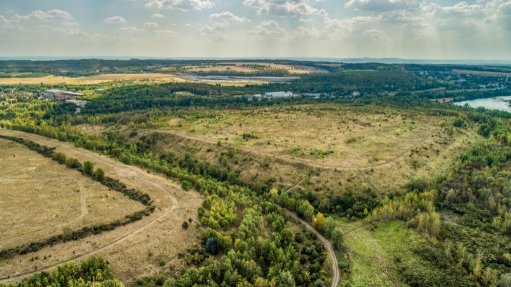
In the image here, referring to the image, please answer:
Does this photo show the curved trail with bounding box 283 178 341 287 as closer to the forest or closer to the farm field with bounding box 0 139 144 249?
the forest

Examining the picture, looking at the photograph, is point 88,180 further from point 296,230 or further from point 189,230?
point 296,230

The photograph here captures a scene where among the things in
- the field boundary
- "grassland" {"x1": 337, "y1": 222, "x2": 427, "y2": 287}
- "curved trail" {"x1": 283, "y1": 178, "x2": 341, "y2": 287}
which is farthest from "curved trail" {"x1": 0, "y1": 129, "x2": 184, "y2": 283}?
"grassland" {"x1": 337, "y1": 222, "x2": 427, "y2": 287}

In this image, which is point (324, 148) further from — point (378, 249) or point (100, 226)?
point (100, 226)

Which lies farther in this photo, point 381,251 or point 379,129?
point 379,129

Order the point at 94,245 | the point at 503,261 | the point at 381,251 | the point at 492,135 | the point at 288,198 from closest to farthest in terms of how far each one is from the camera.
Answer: the point at 94,245 → the point at 503,261 → the point at 381,251 → the point at 288,198 → the point at 492,135

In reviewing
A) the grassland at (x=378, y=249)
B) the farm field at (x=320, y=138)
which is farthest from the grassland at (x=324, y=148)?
the grassland at (x=378, y=249)

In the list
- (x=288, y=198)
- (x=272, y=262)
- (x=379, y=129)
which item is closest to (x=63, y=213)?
(x=272, y=262)

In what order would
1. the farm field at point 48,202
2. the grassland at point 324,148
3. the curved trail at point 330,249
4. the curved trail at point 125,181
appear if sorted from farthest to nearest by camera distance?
the grassland at point 324,148 < the farm field at point 48,202 < the curved trail at point 330,249 < the curved trail at point 125,181

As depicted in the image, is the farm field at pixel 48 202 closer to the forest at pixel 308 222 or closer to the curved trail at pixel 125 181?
the curved trail at pixel 125 181
